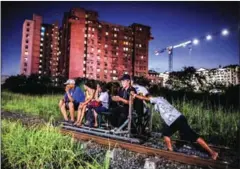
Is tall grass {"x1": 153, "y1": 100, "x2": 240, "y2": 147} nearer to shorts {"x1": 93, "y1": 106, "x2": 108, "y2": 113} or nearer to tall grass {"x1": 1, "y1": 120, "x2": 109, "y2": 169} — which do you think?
shorts {"x1": 93, "y1": 106, "x2": 108, "y2": 113}

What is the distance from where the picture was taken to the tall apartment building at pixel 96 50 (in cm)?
5688

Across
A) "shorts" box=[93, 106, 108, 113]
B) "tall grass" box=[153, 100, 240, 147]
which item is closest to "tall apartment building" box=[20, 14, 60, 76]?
"shorts" box=[93, 106, 108, 113]

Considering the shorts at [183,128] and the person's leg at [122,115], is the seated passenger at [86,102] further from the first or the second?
the shorts at [183,128]

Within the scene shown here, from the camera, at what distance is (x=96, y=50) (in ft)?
212

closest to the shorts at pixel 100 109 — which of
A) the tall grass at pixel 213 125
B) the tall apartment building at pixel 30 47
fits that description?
the tall grass at pixel 213 125

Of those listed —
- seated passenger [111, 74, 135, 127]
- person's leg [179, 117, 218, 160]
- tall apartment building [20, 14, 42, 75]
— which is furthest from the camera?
tall apartment building [20, 14, 42, 75]

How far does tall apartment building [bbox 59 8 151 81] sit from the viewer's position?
56.9m

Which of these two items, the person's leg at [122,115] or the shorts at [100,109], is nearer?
the person's leg at [122,115]

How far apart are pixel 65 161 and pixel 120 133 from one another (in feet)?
4.99

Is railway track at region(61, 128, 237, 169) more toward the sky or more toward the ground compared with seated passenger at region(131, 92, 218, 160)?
more toward the ground

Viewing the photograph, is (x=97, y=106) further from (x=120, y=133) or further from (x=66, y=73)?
(x=66, y=73)

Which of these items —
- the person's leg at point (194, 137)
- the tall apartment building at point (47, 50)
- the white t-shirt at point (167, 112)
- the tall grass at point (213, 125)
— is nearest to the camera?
the person's leg at point (194, 137)

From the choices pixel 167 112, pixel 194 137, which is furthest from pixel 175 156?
pixel 167 112

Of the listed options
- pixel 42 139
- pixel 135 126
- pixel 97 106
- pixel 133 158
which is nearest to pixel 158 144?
pixel 135 126
